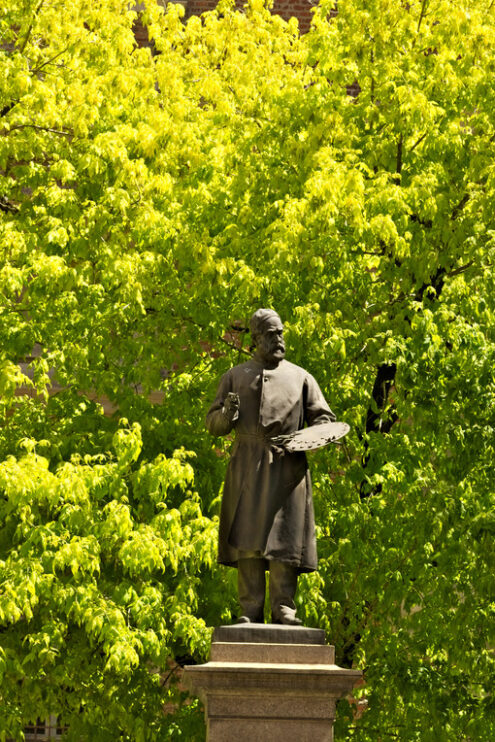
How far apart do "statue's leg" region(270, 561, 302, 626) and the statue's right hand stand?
996 mm

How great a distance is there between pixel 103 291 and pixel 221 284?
1.30 meters

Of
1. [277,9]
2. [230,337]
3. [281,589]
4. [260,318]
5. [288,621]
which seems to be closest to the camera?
[288,621]

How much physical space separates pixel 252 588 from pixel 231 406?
121 cm

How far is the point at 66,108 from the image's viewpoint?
56.2 ft

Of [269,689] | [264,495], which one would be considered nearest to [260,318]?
[264,495]

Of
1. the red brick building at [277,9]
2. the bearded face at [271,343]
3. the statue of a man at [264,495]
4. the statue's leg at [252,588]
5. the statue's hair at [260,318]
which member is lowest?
the statue's leg at [252,588]

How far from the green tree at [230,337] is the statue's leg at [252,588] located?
132 inches

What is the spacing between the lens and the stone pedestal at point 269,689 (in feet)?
29.0

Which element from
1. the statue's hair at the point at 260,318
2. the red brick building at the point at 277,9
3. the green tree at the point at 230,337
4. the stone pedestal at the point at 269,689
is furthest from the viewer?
Result: the red brick building at the point at 277,9

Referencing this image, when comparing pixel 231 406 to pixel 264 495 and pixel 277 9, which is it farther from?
pixel 277 9

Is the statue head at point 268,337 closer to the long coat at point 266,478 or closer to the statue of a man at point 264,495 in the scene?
the statue of a man at point 264,495

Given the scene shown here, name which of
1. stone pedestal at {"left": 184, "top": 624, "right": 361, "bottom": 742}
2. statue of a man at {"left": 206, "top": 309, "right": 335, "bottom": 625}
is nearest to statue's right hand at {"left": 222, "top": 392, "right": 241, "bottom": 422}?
statue of a man at {"left": 206, "top": 309, "right": 335, "bottom": 625}

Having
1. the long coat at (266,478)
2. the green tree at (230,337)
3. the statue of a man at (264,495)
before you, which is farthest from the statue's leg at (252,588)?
the green tree at (230,337)

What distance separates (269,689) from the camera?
8875 mm
